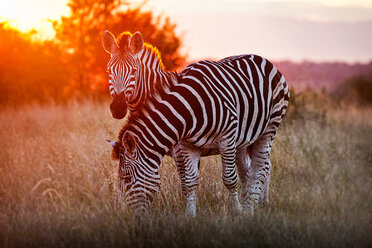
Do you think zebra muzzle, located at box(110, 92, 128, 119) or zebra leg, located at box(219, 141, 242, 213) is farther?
zebra leg, located at box(219, 141, 242, 213)

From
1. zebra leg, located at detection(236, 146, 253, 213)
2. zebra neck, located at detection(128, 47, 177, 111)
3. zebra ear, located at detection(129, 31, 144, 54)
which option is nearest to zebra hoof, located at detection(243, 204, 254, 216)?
zebra leg, located at detection(236, 146, 253, 213)

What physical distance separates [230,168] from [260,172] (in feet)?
2.96

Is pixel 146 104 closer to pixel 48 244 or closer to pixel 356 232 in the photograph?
pixel 48 244

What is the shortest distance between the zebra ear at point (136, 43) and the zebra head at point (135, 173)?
111cm

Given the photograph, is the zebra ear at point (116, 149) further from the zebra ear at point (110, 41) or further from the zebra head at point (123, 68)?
the zebra ear at point (110, 41)

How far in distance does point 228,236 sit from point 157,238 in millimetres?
706

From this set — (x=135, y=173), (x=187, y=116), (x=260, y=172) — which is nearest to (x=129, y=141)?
(x=135, y=173)

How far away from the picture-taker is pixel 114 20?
17.0m

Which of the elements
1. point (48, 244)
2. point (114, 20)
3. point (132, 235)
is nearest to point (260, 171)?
point (132, 235)

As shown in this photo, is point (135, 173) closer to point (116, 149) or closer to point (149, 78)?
point (116, 149)

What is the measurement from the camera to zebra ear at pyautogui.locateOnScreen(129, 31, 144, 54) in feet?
17.6

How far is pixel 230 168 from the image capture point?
563 centimetres

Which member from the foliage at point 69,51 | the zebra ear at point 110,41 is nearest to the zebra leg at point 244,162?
the zebra ear at point 110,41

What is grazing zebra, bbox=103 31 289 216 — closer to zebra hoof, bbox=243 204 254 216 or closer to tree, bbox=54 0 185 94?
zebra hoof, bbox=243 204 254 216
